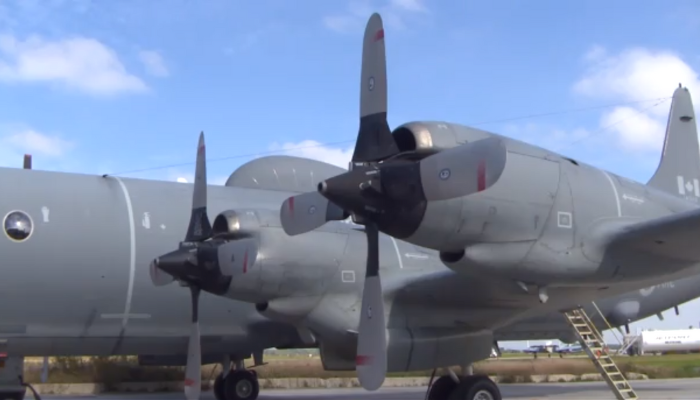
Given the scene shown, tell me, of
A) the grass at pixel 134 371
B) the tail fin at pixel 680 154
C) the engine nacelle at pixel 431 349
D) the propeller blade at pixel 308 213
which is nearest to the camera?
the propeller blade at pixel 308 213

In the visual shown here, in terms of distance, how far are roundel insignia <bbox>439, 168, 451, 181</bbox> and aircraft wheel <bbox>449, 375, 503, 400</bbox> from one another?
4195 millimetres

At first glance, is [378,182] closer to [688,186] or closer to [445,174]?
[445,174]

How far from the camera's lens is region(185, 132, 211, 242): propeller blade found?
37.7ft

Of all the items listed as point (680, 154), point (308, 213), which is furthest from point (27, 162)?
point (680, 154)

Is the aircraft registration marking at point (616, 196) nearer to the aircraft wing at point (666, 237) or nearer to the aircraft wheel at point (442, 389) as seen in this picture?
the aircraft wing at point (666, 237)

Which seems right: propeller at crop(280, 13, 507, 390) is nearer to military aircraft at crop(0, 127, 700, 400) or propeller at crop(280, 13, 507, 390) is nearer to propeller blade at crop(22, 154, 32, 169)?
military aircraft at crop(0, 127, 700, 400)

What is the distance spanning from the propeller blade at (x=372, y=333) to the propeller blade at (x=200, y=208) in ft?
12.2

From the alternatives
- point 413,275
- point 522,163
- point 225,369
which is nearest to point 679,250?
point 522,163

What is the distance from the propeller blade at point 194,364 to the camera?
1107 cm

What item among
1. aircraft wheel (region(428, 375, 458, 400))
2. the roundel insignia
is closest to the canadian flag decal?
aircraft wheel (region(428, 375, 458, 400))

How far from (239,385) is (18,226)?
18.9 ft

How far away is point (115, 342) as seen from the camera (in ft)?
39.9

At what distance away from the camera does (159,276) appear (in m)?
11.4

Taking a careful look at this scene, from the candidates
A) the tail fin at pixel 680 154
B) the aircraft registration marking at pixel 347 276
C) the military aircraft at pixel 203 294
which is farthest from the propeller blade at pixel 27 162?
the tail fin at pixel 680 154
